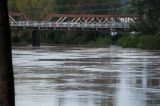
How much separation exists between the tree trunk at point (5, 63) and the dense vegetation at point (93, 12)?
238 feet

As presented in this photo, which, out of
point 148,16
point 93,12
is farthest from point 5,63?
point 93,12

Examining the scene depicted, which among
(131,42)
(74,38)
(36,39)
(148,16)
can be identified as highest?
(148,16)

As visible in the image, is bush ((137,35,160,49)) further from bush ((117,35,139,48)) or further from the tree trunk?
the tree trunk

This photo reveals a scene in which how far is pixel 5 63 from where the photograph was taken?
738 cm

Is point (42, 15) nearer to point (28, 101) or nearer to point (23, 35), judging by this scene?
point (23, 35)

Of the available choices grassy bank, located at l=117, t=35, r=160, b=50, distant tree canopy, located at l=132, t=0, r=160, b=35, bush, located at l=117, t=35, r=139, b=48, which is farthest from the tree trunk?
bush, located at l=117, t=35, r=139, b=48

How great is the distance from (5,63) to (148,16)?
76.9 meters

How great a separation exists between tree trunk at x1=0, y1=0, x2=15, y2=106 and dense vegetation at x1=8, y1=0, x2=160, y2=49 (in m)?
72.6

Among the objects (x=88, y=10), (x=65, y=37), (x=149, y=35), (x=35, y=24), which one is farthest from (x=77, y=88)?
(x=88, y=10)

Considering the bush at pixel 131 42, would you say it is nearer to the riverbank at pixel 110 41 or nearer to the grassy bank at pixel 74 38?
the riverbank at pixel 110 41

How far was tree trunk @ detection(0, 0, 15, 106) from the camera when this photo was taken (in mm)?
7324

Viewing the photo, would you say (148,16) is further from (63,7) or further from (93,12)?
(93,12)

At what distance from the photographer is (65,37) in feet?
382

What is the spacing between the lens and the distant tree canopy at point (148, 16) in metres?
81.2
